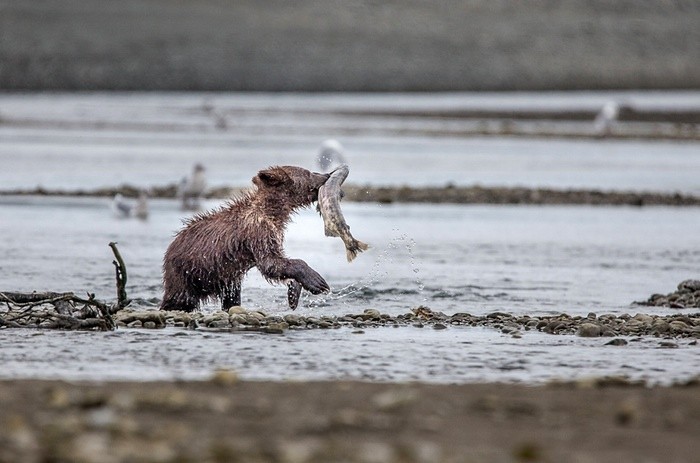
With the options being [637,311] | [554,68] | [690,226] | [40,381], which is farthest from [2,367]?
[554,68]

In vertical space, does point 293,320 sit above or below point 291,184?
below

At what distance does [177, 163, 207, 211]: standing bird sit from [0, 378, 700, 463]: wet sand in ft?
47.8

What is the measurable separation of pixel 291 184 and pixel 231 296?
99 centimetres

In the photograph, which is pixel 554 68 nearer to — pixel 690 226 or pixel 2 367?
pixel 690 226

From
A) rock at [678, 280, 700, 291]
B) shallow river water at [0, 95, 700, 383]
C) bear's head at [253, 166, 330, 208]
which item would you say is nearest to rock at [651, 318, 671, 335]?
shallow river water at [0, 95, 700, 383]

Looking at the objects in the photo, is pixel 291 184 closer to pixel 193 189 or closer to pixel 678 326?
pixel 678 326

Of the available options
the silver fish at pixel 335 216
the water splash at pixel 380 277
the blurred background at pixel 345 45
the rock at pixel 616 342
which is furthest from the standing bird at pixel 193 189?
the blurred background at pixel 345 45

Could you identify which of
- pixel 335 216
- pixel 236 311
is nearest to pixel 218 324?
pixel 236 311

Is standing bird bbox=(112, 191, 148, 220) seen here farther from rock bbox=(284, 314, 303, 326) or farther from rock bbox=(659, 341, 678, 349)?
rock bbox=(659, 341, 678, 349)

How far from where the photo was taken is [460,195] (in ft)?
80.7

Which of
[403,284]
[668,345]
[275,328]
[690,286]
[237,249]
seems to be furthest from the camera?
[403,284]

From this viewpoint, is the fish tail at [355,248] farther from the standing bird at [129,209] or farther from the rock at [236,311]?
the standing bird at [129,209]

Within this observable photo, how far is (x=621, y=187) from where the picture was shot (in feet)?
89.8

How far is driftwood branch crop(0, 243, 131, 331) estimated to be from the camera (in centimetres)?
1061
